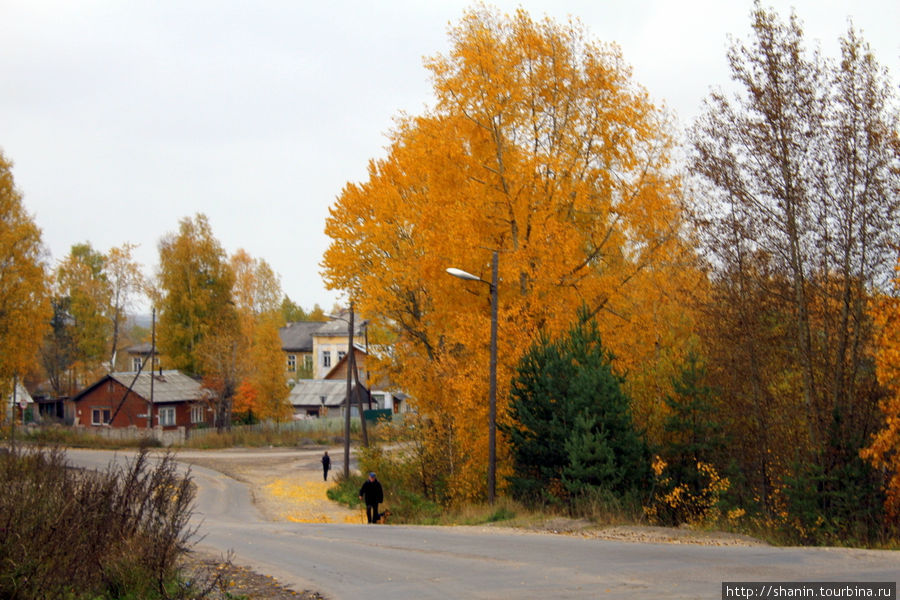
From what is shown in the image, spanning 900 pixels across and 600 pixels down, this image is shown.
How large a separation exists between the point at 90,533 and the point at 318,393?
2572 inches

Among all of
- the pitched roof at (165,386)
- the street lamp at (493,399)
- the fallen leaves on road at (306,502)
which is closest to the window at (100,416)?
the pitched roof at (165,386)

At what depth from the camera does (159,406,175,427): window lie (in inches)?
2403

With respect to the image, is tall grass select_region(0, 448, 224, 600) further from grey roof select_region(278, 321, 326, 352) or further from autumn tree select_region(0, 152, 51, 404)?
grey roof select_region(278, 321, 326, 352)

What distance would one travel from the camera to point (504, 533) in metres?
15.4

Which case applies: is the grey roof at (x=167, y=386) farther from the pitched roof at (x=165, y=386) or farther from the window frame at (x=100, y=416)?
the window frame at (x=100, y=416)

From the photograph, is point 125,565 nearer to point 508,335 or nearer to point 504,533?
point 504,533

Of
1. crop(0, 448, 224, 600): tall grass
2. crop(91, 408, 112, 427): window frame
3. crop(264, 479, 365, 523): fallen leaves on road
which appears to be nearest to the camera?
crop(0, 448, 224, 600): tall grass

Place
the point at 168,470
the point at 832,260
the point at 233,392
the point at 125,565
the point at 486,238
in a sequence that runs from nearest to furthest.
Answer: the point at 125,565, the point at 168,470, the point at 832,260, the point at 486,238, the point at 233,392

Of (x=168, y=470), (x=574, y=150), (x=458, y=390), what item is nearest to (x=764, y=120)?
(x=574, y=150)

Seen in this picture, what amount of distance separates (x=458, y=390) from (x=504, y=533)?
5.97m

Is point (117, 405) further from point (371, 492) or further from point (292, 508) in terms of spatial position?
point (371, 492)

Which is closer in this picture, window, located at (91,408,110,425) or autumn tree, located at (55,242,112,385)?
window, located at (91,408,110,425)

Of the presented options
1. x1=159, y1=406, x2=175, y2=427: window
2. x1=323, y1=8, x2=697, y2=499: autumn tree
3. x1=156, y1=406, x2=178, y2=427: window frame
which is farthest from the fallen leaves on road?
x1=159, y1=406, x2=175, y2=427: window

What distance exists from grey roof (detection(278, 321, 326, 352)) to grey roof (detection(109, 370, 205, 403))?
34.5 meters
